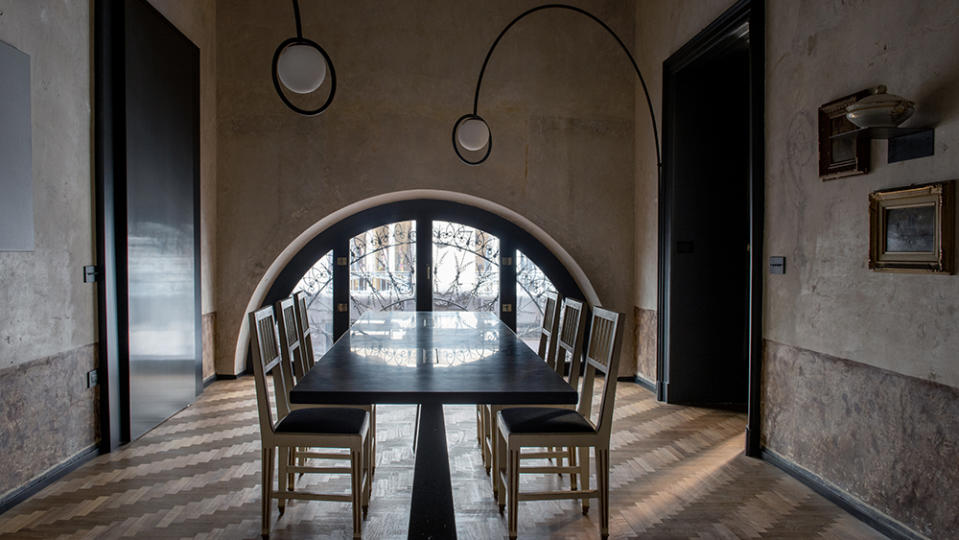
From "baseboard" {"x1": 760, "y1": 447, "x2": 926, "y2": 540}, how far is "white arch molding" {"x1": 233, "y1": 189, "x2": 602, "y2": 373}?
8.21ft

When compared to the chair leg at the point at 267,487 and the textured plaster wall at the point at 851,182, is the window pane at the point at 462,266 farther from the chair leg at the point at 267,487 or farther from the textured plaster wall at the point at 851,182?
the chair leg at the point at 267,487

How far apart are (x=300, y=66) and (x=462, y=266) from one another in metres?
3.73

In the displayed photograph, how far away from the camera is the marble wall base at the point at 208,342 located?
212 inches

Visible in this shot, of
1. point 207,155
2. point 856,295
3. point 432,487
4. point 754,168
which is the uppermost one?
point 207,155

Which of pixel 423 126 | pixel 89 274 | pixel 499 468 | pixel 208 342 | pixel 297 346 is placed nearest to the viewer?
pixel 499 468

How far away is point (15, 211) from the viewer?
9.57 feet

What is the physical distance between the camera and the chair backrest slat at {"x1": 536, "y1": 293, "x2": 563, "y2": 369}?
370 cm

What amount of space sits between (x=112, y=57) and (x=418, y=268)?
3.16 meters

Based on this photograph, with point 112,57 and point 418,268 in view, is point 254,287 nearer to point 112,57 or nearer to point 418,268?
point 418,268

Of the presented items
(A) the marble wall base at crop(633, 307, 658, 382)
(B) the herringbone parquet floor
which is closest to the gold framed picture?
(B) the herringbone parquet floor

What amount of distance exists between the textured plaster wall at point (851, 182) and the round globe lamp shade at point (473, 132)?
1781 millimetres

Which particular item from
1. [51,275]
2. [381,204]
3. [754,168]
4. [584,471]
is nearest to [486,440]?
[584,471]

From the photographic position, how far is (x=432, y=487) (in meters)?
2.25

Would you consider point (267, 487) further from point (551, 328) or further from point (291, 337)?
point (551, 328)
